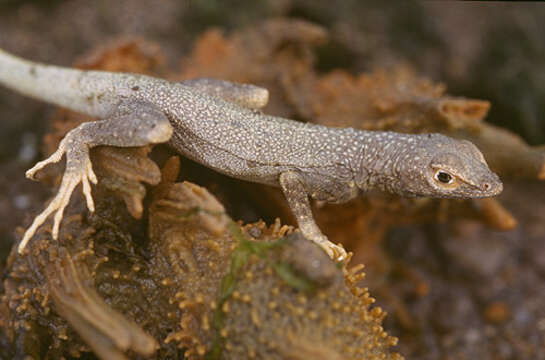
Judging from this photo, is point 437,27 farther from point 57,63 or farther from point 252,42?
point 57,63

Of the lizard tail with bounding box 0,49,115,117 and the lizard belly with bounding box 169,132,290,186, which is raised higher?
the lizard tail with bounding box 0,49,115,117

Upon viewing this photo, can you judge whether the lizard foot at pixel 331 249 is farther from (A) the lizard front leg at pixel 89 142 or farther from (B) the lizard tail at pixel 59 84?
(B) the lizard tail at pixel 59 84

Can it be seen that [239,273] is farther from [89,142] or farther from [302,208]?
[89,142]

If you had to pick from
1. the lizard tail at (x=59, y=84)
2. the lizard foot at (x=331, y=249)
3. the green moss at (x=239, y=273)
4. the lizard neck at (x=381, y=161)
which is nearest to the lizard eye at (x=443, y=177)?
the lizard neck at (x=381, y=161)

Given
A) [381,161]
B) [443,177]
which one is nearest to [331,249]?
[381,161]

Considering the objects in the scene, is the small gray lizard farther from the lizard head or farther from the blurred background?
the blurred background

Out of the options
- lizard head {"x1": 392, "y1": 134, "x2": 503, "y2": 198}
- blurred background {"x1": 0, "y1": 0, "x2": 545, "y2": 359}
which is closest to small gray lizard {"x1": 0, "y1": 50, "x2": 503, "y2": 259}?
→ lizard head {"x1": 392, "y1": 134, "x2": 503, "y2": 198}

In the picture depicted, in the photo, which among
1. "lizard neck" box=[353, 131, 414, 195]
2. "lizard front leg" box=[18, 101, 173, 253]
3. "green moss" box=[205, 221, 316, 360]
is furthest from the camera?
"lizard neck" box=[353, 131, 414, 195]
